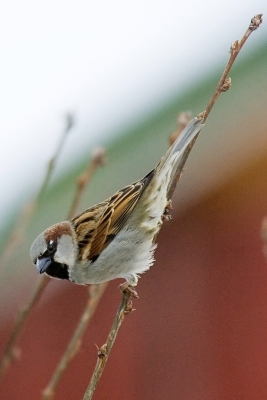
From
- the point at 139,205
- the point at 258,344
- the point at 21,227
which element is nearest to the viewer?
the point at 21,227

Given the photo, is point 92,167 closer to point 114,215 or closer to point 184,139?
point 184,139

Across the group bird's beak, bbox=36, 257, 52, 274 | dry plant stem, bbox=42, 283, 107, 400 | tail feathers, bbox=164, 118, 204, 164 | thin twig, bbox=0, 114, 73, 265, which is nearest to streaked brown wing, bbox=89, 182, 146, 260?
bird's beak, bbox=36, 257, 52, 274

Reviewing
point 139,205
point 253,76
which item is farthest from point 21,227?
point 253,76

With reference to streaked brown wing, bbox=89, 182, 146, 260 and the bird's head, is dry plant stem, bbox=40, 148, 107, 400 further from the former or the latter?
streaked brown wing, bbox=89, 182, 146, 260

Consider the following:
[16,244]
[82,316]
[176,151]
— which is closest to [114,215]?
[176,151]

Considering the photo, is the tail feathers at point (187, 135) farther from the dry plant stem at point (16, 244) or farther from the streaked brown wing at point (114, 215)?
the dry plant stem at point (16, 244)

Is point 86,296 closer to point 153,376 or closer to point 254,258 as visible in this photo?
point 153,376
